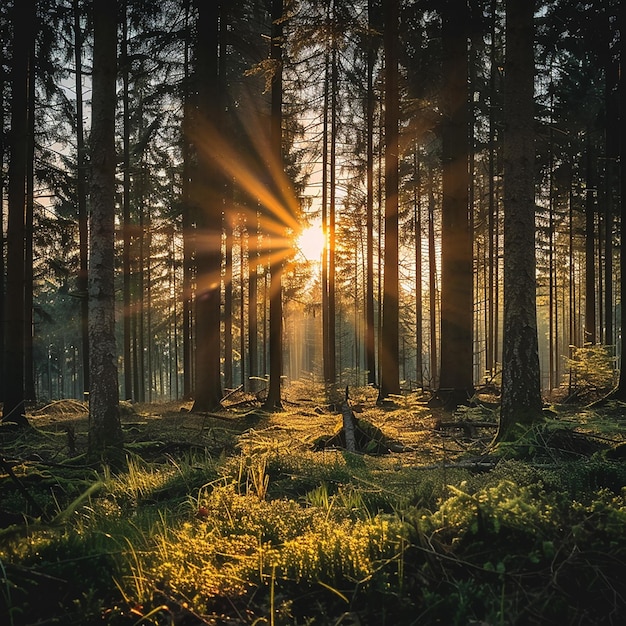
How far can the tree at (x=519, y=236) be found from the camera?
6445 mm

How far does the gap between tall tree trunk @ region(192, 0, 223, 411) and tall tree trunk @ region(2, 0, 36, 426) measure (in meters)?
3.95

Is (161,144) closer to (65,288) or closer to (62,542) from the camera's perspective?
(65,288)

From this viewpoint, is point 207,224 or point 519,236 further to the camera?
point 207,224

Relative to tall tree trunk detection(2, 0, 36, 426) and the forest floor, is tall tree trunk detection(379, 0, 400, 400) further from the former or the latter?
the forest floor

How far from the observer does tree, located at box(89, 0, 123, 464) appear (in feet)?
22.7

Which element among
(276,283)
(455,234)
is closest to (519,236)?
(455,234)

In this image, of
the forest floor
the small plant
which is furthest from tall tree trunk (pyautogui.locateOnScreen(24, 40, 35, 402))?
the small plant

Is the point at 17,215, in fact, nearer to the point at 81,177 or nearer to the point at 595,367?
the point at 81,177

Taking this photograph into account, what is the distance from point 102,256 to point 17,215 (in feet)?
18.9

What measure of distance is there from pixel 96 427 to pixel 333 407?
26.4 feet

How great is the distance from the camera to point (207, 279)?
12.6 metres

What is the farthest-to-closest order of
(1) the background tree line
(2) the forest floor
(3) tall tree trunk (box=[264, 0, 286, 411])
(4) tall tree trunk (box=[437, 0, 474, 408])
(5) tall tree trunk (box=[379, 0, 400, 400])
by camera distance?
(5) tall tree trunk (box=[379, 0, 400, 400]) → (3) tall tree trunk (box=[264, 0, 286, 411]) → (4) tall tree trunk (box=[437, 0, 474, 408]) → (1) the background tree line → (2) the forest floor

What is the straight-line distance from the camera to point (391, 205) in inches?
516

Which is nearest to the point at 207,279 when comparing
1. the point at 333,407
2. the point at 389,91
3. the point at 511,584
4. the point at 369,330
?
the point at 333,407
